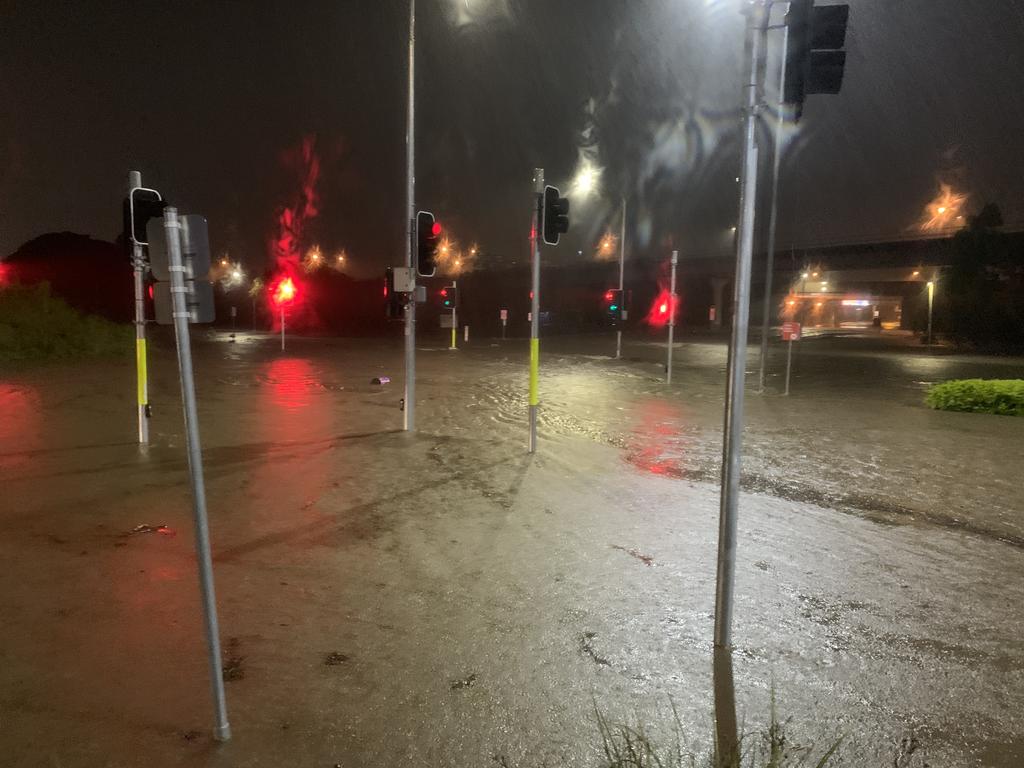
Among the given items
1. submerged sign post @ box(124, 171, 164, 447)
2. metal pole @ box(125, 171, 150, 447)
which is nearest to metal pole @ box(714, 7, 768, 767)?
submerged sign post @ box(124, 171, 164, 447)

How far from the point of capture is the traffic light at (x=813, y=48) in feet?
13.4

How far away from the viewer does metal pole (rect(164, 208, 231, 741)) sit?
127 inches

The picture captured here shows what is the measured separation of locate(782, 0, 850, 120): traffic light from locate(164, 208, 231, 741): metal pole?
3466mm

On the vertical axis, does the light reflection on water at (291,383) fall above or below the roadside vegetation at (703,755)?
above

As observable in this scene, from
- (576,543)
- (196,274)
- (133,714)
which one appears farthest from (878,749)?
(196,274)

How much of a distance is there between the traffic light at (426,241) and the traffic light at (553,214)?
2250mm

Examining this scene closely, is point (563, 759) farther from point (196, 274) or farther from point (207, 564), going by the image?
point (196, 274)

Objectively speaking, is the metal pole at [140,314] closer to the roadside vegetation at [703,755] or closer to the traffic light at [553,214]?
the traffic light at [553,214]

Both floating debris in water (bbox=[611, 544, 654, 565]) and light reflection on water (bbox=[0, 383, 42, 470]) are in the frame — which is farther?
light reflection on water (bbox=[0, 383, 42, 470])

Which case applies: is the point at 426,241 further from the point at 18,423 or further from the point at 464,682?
the point at 464,682

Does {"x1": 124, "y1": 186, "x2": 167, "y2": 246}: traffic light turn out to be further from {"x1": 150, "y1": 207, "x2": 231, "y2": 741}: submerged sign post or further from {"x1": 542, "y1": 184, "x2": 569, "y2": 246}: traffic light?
{"x1": 542, "y1": 184, "x2": 569, "y2": 246}: traffic light

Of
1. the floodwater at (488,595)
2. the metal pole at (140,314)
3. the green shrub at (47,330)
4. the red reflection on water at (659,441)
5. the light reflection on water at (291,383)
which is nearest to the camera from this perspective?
the floodwater at (488,595)

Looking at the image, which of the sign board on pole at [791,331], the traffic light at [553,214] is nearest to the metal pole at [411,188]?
the traffic light at [553,214]

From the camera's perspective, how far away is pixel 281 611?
16.5 ft
